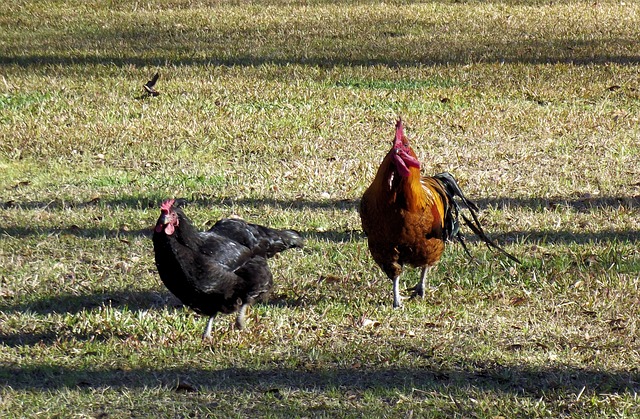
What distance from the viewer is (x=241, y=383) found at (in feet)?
17.7

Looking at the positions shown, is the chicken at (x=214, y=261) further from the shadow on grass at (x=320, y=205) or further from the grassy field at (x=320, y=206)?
the shadow on grass at (x=320, y=205)

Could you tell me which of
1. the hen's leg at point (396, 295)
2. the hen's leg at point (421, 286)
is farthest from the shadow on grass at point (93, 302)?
the hen's leg at point (421, 286)

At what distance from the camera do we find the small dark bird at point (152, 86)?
12875 millimetres

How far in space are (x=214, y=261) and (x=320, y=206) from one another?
306 cm

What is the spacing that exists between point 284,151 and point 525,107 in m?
3.69

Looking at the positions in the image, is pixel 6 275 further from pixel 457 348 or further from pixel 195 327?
pixel 457 348

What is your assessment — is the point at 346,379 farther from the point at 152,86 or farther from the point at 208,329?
the point at 152,86

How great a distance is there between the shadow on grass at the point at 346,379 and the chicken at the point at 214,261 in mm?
501

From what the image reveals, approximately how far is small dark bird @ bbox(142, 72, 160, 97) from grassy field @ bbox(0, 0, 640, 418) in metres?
0.20

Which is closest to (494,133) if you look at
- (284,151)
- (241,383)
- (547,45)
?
(284,151)

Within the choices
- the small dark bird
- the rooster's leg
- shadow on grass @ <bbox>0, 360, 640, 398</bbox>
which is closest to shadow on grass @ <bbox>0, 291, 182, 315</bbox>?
the rooster's leg

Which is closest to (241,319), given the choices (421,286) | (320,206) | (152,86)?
(421,286)

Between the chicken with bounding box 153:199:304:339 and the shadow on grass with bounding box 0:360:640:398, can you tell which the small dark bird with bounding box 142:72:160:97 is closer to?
the chicken with bounding box 153:199:304:339

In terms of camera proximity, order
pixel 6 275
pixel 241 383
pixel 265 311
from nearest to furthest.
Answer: pixel 241 383
pixel 265 311
pixel 6 275
